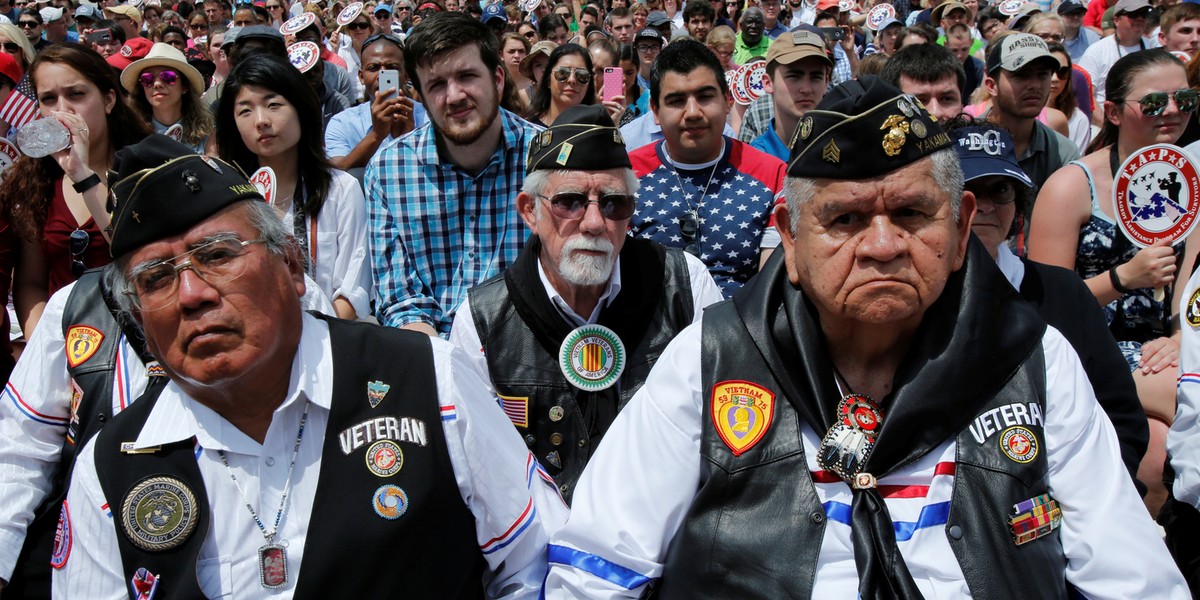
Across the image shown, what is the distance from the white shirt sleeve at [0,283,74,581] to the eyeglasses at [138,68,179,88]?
422 cm

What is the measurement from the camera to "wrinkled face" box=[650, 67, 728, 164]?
459 cm

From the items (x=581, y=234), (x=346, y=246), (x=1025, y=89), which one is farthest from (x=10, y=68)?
(x=1025, y=89)

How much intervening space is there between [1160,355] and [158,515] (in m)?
3.82

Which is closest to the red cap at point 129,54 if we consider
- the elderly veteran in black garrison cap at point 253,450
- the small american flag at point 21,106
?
the small american flag at point 21,106

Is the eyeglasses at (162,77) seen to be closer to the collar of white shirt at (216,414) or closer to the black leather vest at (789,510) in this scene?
the collar of white shirt at (216,414)

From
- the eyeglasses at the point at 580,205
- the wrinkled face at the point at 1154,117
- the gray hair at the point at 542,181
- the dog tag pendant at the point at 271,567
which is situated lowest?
the dog tag pendant at the point at 271,567

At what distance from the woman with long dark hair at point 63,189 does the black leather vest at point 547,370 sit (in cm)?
197

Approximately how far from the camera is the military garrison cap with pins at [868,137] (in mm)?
2068

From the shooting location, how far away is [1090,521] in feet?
6.55

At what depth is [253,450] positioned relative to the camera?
7.61 feet

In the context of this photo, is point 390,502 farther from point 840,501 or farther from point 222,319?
point 840,501

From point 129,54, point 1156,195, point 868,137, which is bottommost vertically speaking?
point 1156,195

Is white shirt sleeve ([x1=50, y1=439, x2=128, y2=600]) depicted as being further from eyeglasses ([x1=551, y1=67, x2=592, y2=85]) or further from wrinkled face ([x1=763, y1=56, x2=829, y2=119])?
eyeglasses ([x1=551, y1=67, x2=592, y2=85])

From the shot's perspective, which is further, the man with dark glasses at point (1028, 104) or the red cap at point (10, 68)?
the red cap at point (10, 68)
